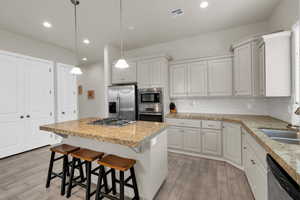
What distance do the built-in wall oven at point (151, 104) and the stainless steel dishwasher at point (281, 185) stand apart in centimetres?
235

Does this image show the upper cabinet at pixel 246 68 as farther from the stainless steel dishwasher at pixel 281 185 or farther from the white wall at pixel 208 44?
the stainless steel dishwasher at pixel 281 185

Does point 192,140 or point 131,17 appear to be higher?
point 131,17

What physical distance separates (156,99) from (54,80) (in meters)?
3.26

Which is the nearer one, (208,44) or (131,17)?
(131,17)

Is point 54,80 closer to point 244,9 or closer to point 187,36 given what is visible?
point 187,36

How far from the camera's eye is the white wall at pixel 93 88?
5.71 metres

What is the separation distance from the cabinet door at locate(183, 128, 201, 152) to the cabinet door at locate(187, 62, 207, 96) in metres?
0.94

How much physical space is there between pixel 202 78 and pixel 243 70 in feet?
2.71

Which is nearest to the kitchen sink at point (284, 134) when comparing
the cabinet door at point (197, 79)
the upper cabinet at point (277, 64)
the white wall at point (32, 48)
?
the upper cabinet at point (277, 64)

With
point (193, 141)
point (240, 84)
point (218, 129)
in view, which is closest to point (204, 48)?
point (240, 84)

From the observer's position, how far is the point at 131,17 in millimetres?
2639

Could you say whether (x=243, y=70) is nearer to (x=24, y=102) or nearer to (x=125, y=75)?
(x=125, y=75)

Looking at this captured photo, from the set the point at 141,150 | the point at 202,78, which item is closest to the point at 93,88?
the point at 202,78

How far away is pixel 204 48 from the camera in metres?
3.39
